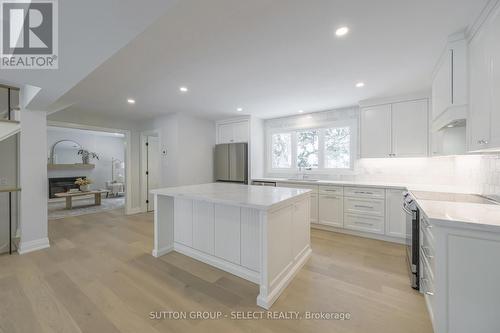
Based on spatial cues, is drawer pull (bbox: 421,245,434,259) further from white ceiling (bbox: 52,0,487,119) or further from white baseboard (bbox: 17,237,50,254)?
white baseboard (bbox: 17,237,50,254)

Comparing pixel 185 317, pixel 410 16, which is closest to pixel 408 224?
pixel 410 16

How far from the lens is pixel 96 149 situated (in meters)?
8.07

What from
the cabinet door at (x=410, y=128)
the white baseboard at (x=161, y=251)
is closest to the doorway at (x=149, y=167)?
the white baseboard at (x=161, y=251)

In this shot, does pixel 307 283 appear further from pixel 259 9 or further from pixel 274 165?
pixel 274 165

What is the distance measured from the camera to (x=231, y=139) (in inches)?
195

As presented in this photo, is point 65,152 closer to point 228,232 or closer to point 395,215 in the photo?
point 228,232

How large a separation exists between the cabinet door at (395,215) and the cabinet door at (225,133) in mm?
3402

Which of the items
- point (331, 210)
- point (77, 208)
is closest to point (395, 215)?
point (331, 210)

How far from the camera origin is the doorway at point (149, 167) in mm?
5242

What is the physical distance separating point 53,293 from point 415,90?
5.13 metres

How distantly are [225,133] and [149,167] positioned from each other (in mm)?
2289

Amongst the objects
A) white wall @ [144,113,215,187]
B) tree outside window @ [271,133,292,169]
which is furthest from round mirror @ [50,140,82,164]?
tree outside window @ [271,133,292,169]

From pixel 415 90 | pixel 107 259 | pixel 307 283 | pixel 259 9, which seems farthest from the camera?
pixel 415 90

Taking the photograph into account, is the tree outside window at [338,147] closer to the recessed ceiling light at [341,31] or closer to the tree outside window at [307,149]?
the tree outside window at [307,149]
